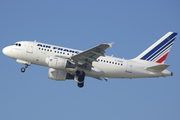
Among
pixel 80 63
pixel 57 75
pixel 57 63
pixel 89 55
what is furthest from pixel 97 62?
pixel 57 75

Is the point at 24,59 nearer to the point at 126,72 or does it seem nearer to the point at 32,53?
the point at 32,53

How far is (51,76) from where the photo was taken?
4569cm

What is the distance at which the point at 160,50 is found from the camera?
4756 cm

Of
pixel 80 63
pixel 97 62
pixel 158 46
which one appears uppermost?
pixel 158 46

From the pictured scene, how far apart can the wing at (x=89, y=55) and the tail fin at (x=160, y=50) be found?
857 cm

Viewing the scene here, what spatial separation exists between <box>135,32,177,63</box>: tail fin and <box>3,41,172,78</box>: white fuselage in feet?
9.72

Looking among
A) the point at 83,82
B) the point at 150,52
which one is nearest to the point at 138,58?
the point at 150,52

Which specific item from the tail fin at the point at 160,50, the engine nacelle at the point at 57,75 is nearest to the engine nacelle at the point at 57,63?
the engine nacelle at the point at 57,75

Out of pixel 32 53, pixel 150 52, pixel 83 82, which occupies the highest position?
pixel 150 52

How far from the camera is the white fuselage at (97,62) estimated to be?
43.3 m

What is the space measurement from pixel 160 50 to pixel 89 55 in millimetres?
12792

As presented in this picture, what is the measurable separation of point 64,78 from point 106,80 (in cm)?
628

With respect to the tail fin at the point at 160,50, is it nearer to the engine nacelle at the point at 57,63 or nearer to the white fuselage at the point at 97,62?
the white fuselage at the point at 97,62

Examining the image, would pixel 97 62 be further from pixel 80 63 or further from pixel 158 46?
pixel 158 46
